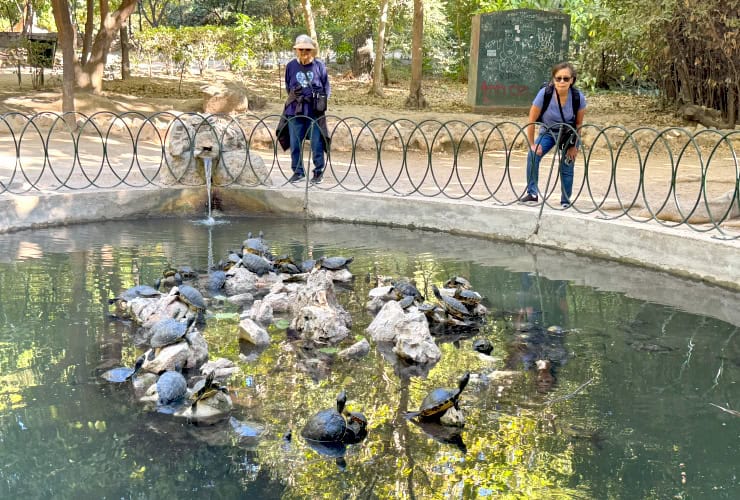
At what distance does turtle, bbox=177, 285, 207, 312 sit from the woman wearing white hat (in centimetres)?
398

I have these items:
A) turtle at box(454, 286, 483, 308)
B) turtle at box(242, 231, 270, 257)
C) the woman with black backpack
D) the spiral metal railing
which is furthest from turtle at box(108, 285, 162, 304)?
the woman with black backpack

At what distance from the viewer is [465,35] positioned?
82.2 ft

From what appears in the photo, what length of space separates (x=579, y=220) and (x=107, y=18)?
11.6 meters

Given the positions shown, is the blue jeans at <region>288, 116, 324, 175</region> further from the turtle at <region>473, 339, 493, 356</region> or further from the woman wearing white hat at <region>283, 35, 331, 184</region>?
the turtle at <region>473, 339, 493, 356</region>

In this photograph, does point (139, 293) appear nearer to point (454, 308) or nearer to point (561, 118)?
point (454, 308)

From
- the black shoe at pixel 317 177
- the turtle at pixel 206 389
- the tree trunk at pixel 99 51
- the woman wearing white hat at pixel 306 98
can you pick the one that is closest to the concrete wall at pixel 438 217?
the black shoe at pixel 317 177

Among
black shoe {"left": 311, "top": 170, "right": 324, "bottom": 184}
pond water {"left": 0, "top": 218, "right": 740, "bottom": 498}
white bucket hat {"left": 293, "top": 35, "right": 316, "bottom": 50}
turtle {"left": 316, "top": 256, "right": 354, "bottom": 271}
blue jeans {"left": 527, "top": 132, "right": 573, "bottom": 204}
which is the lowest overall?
pond water {"left": 0, "top": 218, "right": 740, "bottom": 498}

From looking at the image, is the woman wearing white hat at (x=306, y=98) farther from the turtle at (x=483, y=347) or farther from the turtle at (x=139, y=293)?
the turtle at (x=483, y=347)

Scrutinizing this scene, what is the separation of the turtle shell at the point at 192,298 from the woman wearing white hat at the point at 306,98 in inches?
157

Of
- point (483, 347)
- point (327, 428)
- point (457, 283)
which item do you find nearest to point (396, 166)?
point (457, 283)

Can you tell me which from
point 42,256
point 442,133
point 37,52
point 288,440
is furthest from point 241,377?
point 37,52

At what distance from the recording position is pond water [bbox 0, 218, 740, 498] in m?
4.25

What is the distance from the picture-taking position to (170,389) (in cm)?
500

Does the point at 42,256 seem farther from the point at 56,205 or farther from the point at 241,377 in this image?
the point at 241,377
